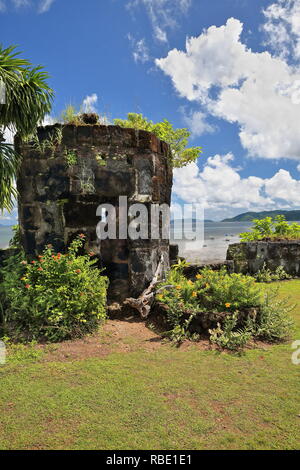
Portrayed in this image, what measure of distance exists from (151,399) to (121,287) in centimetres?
307

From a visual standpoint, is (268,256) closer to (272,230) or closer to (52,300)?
(272,230)

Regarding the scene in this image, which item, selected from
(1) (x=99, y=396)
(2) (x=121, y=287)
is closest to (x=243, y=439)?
(1) (x=99, y=396)

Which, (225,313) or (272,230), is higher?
(272,230)

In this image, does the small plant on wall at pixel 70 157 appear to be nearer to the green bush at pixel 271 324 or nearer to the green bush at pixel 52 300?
the green bush at pixel 52 300

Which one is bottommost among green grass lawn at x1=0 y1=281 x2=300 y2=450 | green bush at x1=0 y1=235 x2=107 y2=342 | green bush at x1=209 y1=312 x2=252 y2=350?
green grass lawn at x1=0 y1=281 x2=300 y2=450

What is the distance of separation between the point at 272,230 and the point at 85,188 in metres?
10.0

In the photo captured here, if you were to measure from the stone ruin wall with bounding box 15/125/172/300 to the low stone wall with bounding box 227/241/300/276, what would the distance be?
600cm

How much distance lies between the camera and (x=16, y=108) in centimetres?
525

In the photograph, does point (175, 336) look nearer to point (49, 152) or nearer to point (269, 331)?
point (269, 331)

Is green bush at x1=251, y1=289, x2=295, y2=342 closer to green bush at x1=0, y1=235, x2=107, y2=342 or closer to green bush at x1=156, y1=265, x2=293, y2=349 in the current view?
green bush at x1=156, y1=265, x2=293, y2=349

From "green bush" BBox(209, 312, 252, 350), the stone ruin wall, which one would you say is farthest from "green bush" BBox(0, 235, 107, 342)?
"green bush" BBox(209, 312, 252, 350)

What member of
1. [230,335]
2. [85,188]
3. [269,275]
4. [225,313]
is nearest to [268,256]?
[269,275]

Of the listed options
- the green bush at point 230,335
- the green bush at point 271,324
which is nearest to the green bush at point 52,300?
the green bush at point 230,335

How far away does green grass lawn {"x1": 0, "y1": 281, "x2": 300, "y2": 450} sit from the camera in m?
2.45
